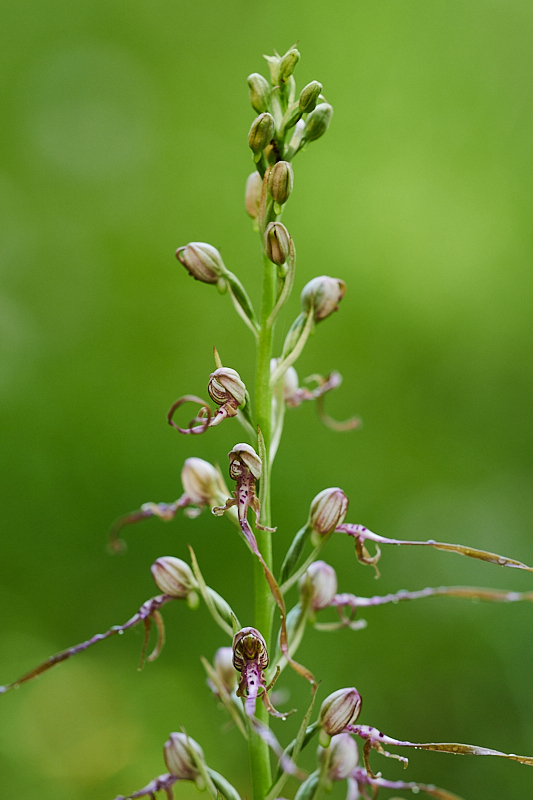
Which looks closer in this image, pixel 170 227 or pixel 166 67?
pixel 170 227

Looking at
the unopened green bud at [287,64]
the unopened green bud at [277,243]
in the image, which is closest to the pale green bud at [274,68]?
the unopened green bud at [287,64]

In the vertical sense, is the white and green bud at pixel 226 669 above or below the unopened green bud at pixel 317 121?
below

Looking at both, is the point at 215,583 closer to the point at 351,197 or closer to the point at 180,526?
the point at 180,526

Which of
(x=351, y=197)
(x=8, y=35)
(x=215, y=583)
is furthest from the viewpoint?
(x=8, y=35)

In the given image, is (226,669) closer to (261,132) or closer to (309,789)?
(309,789)

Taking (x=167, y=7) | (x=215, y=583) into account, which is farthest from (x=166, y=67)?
(x=215, y=583)

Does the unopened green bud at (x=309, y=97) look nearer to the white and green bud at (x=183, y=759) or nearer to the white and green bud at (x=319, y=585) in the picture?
the white and green bud at (x=319, y=585)

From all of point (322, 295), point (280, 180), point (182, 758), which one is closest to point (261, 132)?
point (280, 180)
